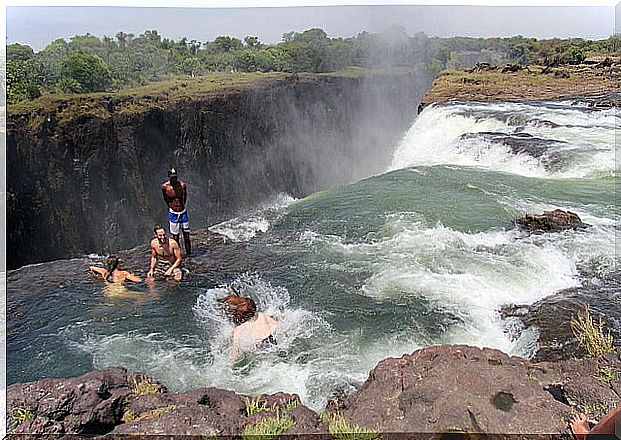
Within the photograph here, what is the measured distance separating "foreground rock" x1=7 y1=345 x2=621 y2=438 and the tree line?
17.9 m

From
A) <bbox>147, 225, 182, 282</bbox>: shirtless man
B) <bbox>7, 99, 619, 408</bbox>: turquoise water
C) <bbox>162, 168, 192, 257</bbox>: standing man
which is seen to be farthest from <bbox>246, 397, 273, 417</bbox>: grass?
<bbox>162, 168, 192, 257</bbox>: standing man

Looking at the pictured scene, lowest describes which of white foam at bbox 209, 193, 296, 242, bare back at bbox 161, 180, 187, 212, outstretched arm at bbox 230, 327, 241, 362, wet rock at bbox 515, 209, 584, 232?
outstretched arm at bbox 230, 327, 241, 362

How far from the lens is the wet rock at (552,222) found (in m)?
9.64

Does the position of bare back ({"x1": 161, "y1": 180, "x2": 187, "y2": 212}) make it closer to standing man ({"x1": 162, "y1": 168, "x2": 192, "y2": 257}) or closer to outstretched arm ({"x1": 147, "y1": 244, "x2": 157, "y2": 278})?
standing man ({"x1": 162, "y1": 168, "x2": 192, "y2": 257})

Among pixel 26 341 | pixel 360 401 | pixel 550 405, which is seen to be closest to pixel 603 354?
pixel 550 405

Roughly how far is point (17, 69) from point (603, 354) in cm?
2429

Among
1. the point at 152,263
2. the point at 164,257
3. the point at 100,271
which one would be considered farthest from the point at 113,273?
the point at 164,257

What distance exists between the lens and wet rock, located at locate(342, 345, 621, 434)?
370 centimetres

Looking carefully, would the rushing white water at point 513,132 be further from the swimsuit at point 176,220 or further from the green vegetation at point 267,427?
the green vegetation at point 267,427

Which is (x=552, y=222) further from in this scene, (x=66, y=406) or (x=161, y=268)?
(x=66, y=406)

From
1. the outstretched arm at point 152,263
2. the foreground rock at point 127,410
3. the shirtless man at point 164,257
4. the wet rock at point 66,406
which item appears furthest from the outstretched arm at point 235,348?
the outstretched arm at point 152,263

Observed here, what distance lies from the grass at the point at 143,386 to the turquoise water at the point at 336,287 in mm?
1210

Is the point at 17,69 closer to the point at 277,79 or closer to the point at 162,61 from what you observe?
the point at 277,79

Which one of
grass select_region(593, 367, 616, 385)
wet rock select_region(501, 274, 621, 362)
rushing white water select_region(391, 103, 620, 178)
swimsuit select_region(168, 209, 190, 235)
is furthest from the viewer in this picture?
rushing white water select_region(391, 103, 620, 178)
